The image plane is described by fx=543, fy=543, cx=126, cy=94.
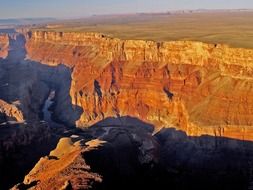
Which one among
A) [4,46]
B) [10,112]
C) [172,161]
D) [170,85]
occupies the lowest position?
[172,161]

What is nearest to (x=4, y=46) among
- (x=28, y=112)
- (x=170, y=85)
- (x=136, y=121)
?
(x=28, y=112)

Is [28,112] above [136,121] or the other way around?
above

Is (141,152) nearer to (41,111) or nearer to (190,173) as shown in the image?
(190,173)

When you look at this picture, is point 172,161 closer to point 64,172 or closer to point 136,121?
point 64,172

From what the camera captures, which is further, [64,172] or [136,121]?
[136,121]

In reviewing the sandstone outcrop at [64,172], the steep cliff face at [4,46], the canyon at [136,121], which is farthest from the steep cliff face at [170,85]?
the steep cliff face at [4,46]

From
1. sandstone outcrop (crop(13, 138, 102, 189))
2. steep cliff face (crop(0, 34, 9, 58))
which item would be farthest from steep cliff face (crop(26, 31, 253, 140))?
steep cliff face (crop(0, 34, 9, 58))

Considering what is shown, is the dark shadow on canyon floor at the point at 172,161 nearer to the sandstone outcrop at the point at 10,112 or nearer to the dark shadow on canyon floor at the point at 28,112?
the dark shadow on canyon floor at the point at 28,112
